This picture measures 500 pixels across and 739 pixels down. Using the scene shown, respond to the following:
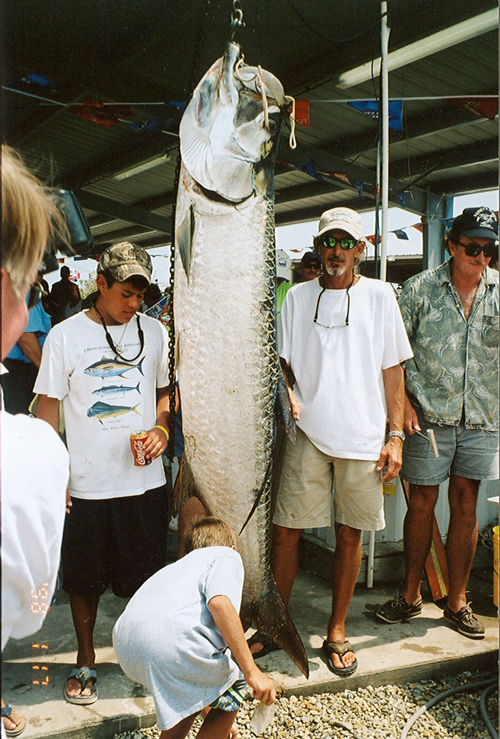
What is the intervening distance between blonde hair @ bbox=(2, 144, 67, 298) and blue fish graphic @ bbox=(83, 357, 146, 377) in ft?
5.67

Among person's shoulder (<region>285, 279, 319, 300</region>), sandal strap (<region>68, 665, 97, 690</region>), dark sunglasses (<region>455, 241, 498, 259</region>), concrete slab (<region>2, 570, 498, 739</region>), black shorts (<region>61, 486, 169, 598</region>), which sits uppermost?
dark sunglasses (<region>455, 241, 498, 259</region>)

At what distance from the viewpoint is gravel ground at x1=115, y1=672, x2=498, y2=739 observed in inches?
102

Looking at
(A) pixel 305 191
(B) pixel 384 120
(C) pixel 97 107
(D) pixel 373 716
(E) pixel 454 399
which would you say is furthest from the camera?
(A) pixel 305 191

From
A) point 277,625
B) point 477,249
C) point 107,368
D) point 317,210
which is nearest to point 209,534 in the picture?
point 277,625

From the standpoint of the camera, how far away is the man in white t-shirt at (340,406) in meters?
2.93

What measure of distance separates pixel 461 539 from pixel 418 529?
0.83 feet

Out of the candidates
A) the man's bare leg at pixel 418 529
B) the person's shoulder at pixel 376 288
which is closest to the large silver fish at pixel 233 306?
the person's shoulder at pixel 376 288

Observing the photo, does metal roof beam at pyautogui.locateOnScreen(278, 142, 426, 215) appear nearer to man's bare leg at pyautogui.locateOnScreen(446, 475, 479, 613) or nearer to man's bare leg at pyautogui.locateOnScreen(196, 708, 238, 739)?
man's bare leg at pyautogui.locateOnScreen(446, 475, 479, 613)

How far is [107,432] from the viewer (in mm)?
2561

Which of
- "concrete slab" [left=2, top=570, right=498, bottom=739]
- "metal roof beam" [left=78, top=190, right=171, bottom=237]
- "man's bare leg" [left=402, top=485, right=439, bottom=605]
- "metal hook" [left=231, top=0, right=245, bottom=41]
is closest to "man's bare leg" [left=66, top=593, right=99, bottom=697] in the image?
"concrete slab" [left=2, top=570, right=498, bottom=739]

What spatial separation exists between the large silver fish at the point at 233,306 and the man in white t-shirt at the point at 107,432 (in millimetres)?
369

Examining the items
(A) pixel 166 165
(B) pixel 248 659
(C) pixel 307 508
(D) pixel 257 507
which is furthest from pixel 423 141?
(B) pixel 248 659

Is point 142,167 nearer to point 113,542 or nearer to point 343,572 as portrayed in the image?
point 113,542

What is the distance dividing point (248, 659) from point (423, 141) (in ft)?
19.8
